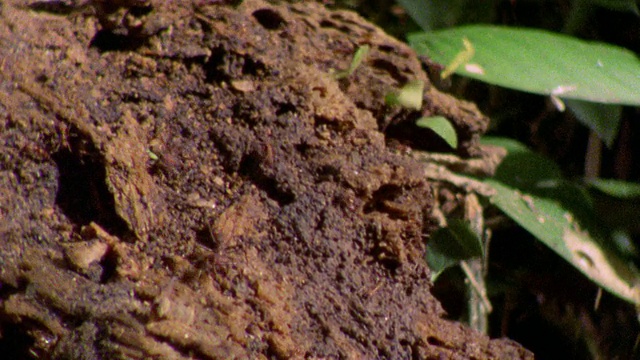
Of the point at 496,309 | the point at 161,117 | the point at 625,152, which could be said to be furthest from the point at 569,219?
the point at 161,117

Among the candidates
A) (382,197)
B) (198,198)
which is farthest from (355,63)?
(198,198)

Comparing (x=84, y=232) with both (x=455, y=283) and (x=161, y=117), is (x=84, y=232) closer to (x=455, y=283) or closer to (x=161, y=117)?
(x=161, y=117)

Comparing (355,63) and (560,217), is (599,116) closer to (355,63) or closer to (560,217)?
(560,217)

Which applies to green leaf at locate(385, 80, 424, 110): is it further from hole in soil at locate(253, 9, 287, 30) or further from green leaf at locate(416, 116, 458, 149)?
hole in soil at locate(253, 9, 287, 30)

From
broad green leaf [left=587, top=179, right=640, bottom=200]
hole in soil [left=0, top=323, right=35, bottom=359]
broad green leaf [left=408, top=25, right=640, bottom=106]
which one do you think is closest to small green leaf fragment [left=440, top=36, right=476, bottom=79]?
broad green leaf [left=408, top=25, right=640, bottom=106]

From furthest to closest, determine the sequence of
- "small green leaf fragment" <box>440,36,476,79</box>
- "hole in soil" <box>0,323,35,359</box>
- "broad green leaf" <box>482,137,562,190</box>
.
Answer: "broad green leaf" <box>482,137,562,190</box> < "small green leaf fragment" <box>440,36,476,79</box> < "hole in soil" <box>0,323,35,359</box>
